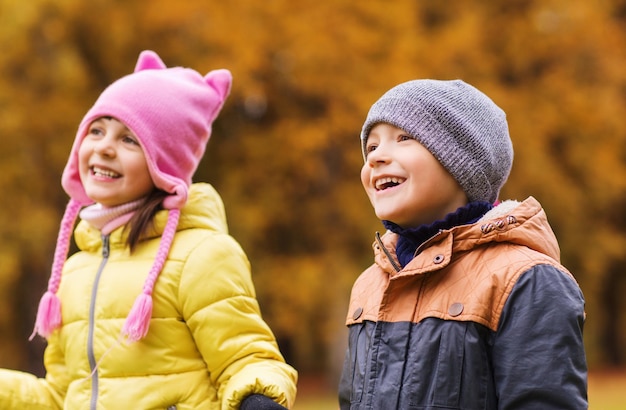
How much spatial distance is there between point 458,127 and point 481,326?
0.58 meters

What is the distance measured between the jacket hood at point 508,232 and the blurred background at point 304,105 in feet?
30.9

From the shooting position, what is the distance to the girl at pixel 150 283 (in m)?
3.23

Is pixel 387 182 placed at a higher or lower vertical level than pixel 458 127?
lower

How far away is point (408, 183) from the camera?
103 inches

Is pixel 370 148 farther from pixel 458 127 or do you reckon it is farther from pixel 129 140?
pixel 129 140

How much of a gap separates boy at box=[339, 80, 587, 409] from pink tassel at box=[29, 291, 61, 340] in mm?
1246

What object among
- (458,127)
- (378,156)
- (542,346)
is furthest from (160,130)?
(542,346)

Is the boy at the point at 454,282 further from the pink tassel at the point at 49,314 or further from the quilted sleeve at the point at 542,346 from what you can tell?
the pink tassel at the point at 49,314

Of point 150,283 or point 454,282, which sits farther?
point 150,283

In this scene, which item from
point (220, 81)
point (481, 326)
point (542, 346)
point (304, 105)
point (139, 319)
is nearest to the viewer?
point (542, 346)

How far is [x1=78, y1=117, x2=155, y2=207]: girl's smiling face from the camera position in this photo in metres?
3.46

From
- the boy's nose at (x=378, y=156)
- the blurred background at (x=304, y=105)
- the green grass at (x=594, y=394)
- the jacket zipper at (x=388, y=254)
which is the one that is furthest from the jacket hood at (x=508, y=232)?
the green grass at (x=594, y=394)

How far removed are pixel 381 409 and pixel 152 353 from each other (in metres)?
1.08

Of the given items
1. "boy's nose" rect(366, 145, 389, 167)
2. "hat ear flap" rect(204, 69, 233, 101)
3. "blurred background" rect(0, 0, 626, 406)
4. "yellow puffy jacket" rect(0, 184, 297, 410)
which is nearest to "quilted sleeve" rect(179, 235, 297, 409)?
"yellow puffy jacket" rect(0, 184, 297, 410)
